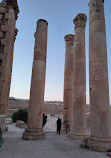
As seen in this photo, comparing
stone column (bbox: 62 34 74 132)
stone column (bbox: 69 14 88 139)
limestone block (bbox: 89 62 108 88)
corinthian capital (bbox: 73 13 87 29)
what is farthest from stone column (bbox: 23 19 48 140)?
stone column (bbox: 62 34 74 132)

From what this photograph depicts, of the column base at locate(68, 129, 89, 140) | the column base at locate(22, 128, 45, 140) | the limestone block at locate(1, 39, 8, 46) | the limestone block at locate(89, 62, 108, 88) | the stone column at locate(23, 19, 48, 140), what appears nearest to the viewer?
the limestone block at locate(89, 62, 108, 88)

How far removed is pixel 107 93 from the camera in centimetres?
1135

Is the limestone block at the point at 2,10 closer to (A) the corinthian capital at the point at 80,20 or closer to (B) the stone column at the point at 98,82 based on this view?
(A) the corinthian capital at the point at 80,20

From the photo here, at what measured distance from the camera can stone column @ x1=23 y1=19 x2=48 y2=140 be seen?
14112 mm

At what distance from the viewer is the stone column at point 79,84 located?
15659mm

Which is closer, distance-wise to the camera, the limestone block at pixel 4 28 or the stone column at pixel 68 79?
the limestone block at pixel 4 28

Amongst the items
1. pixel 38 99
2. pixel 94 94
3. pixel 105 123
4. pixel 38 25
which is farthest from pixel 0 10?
pixel 105 123

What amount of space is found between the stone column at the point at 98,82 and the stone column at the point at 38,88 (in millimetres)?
5648

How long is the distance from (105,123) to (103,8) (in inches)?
429

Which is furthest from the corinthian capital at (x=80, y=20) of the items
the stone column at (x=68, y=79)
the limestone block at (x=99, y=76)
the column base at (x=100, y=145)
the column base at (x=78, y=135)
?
the column base at (x=100, y=145)

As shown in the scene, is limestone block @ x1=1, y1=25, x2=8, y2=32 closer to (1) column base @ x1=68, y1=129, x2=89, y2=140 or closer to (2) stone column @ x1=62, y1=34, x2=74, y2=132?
(2) stone column @ x1=62, y1=34, x2=74, y2=132

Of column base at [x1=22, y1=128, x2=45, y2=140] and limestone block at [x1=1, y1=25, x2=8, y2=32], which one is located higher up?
limestone block at [x1=1, y1=25, x2=8, y2=32]

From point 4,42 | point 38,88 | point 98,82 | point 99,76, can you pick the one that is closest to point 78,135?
point 38,88

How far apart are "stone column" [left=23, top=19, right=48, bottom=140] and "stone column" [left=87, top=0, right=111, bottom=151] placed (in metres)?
5.65
